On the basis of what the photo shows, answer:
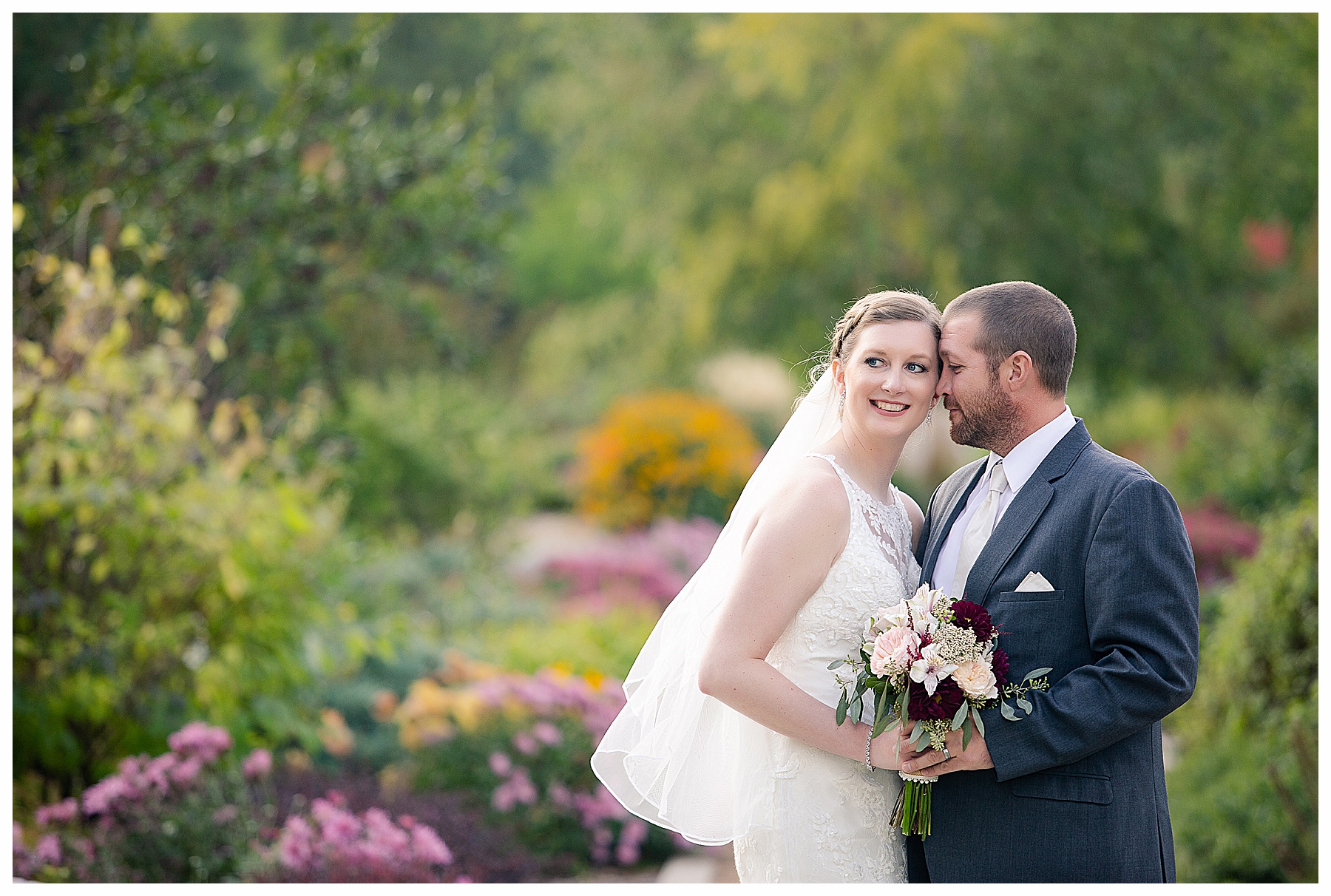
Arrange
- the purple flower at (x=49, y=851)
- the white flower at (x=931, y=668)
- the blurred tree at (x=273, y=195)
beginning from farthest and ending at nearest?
the blurred tree at (x=273, y=195) < the purple flower at (x=49, y=851) < the white flower at (x=931, y=668)

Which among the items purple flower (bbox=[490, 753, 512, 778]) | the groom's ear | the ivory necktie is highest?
the groom's ear

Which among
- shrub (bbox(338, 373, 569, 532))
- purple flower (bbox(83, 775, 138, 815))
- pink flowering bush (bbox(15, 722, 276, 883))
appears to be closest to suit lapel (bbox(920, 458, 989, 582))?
pink flowering bush (bbox(15, 722, 276, 883))

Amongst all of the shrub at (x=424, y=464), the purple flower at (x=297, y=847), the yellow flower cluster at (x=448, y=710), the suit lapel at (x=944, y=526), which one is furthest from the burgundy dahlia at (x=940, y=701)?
the shrub at (x=424, y=464)

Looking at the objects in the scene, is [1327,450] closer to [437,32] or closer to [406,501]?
[406,501]

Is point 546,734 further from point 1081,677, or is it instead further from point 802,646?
point 1081,677

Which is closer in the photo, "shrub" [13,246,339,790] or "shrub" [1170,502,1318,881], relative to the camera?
"shrub" [1170,502,1318,881]

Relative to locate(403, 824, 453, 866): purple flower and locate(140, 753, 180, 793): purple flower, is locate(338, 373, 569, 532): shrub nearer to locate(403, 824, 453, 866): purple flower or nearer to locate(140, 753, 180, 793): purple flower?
locate(140, 753, 180, 793): purple flower

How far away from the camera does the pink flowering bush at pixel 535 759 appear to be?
4.72 meters

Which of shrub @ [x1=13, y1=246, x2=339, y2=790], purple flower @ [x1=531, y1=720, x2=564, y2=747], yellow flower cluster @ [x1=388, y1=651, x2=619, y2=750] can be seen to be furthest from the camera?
yellow flower cluster @ [x1=388, y1=651, x2=619, y2=750]

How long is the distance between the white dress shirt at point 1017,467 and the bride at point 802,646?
0.39 ft

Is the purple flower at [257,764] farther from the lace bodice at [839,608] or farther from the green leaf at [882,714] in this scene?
the green leaf at [882,714]

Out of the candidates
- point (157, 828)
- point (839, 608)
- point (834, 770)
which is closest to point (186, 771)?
point (157, 828)

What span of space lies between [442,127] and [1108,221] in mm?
9879

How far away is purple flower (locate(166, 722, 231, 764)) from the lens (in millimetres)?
4109
